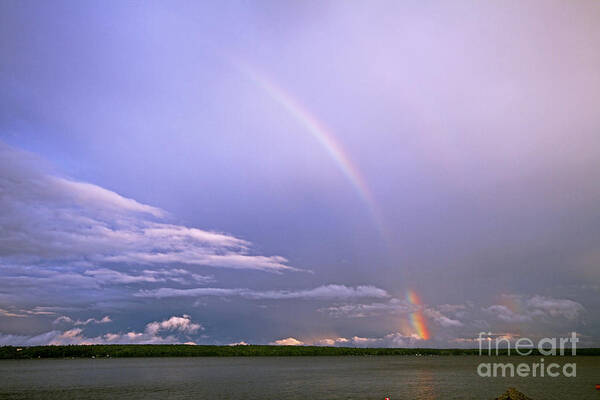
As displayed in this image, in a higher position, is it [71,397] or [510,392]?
[510,392]

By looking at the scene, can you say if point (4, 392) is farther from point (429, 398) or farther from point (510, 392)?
point (510, 392)

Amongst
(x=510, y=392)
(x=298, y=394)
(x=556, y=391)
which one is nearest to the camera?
(x=510, y=392)

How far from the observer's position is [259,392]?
8781 centimetres

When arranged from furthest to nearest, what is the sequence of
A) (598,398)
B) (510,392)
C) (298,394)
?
1. (298,394)
2. (598,398)
3. (510,392)

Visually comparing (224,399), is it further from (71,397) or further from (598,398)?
(598,398)

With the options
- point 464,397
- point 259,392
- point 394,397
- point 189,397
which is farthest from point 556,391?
point 189,397

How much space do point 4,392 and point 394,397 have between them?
73.2 m

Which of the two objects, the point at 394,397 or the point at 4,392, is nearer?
the point at 394,397

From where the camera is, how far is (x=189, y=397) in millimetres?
79562

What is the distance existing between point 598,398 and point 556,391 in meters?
13.8

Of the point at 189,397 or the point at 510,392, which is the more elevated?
the point at 510,392

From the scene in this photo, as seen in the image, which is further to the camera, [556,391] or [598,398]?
[556,391]

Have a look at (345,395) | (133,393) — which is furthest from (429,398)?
(133,393)

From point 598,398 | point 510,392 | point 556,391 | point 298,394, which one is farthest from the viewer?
point 556,391
